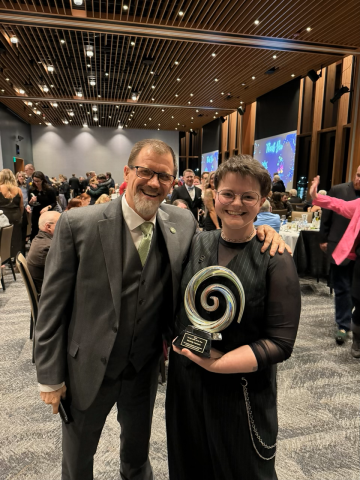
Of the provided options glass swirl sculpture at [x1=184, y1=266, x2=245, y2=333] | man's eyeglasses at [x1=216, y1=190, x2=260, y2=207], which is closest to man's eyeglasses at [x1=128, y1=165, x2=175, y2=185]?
man's eyeglasses at [x1=216, y1=190, x2=260, y2=207]

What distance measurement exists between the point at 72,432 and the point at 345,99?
33.5 ft

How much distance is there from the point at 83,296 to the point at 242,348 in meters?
0.62

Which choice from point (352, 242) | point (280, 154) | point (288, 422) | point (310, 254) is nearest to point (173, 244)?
point (288, 422)

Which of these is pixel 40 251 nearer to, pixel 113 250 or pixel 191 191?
pixel 113 250

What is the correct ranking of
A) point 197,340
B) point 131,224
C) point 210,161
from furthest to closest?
point 210,161
point 131,224
point 197,340

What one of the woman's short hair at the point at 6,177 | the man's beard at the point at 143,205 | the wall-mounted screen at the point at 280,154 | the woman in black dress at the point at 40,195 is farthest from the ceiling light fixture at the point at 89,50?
the man's beard at the point at 143,205

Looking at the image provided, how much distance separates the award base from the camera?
1.00 m

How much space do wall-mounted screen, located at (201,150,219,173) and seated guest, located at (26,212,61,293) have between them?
15.4 meters

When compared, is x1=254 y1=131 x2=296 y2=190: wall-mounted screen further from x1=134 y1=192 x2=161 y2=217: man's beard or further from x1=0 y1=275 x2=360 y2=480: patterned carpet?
x1=134 y1=192 x2=161 y2=217: man's beard

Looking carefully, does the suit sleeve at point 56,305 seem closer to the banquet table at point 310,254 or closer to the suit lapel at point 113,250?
the suit lapel at point 113,250

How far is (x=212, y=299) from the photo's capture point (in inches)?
44.4

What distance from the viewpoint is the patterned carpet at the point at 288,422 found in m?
1.88

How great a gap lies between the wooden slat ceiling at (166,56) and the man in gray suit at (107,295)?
583 centimetres

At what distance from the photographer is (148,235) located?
4.24 feet
